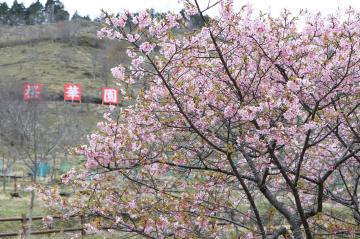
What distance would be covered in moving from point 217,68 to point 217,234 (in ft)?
6.10

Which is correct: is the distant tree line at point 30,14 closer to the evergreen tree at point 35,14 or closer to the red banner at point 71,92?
the evergreen tree at point 35,14

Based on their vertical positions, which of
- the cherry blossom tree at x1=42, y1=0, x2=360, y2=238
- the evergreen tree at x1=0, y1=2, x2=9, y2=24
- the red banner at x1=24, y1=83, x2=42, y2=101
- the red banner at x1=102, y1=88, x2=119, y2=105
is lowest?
the cherry blossom tree at x1=42, y1=0, x2=360, y2=238

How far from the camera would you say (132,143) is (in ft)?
16.7

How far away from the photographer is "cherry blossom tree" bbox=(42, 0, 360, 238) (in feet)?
14.1

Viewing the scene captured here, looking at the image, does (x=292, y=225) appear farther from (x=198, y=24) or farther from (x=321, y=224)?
(x=198, y=24)

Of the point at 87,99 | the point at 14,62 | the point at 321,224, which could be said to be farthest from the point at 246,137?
the point at 14,62

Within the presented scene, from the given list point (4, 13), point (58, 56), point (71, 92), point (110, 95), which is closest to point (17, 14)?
point (4, 13)

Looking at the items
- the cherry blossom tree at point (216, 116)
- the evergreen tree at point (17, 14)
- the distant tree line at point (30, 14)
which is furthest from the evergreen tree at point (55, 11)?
the cherry blossom tree at point (216, 116)

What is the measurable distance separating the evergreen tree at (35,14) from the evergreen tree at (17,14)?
94 cm

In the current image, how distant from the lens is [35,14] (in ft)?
324

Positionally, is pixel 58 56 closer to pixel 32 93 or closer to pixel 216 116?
pixel 32 93

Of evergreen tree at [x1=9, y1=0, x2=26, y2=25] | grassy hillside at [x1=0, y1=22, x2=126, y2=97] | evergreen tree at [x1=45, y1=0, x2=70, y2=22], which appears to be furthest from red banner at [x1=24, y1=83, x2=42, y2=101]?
evergreen tree at [x1=9, y1=0, x2=26, y2=25]

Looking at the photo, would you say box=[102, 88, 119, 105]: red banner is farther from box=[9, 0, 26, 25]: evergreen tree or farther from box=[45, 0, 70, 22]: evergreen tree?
box=[9, 0, 26, 25]: evergreen tree

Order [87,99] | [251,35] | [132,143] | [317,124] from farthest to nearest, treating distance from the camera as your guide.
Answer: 1. [87,99]
2. [132,143]
3. [251,35]
4. [317,124]
